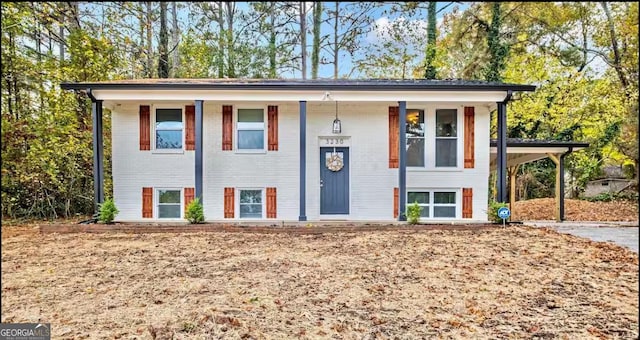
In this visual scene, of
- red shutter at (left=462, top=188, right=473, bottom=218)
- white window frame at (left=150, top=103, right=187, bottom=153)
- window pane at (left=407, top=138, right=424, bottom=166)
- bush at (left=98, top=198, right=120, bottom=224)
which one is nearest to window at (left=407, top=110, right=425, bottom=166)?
window pane at (left=407, top=138, right=424, bottom=166)

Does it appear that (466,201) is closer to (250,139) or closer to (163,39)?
(250,139)

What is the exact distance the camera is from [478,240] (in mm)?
5645

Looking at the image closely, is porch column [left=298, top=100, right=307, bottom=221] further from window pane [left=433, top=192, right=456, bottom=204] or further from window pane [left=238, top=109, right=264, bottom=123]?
window pane [left=433, top=192, right=456, bottom=204]

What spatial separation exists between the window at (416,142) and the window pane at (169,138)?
5066 mm

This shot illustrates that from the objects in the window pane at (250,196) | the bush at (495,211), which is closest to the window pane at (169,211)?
the window pane at (250,196)

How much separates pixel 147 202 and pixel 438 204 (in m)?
6.35

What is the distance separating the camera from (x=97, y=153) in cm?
664

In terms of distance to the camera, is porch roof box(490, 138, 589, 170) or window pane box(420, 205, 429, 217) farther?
porch roof box(490, 138, 589, 170)

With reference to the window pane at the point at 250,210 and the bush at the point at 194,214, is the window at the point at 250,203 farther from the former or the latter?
the bush at the point at 194,214

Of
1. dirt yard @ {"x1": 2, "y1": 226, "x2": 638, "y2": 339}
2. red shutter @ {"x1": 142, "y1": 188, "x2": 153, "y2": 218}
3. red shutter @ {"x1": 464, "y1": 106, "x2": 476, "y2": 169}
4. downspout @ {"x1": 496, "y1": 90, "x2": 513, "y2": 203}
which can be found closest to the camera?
dirt yard @ {"x1": 2, "y1": 226, "x2": 638, "y2": 339}

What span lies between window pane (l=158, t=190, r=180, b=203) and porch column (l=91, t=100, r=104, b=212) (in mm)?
1143

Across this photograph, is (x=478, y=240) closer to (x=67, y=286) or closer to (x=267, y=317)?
(x=267, y=317)

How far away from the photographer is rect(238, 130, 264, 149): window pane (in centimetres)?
777

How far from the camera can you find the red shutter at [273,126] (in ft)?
25.4
